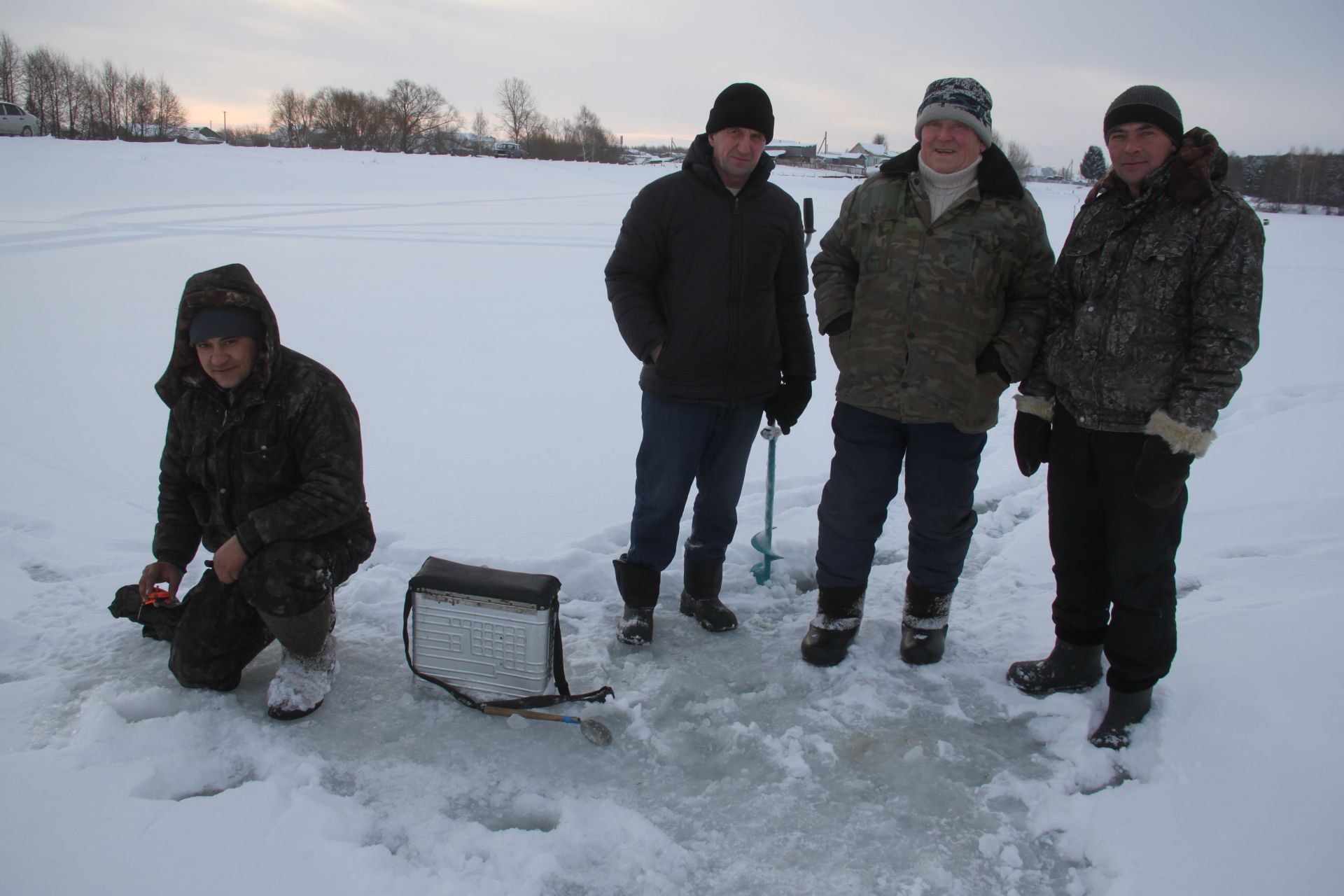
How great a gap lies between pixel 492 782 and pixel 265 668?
3.17ft

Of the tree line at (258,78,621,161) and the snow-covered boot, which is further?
the tree line at (258,78,621,161)

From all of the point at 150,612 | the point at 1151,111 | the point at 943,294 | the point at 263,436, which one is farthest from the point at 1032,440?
the point at 150,612

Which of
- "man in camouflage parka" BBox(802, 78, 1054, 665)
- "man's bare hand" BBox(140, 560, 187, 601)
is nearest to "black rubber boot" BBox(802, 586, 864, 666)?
"man in camouflage parka" BBox(802, 78, 1054, 665)

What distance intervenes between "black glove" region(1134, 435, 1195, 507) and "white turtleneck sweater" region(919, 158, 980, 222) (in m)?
0.89

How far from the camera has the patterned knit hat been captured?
92.8 inches

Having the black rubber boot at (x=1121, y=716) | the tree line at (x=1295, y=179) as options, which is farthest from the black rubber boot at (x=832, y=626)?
the tree line at (x=1295, y=179)

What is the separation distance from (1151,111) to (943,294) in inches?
26.8

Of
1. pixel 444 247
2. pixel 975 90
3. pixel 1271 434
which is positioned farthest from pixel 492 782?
pixel 444 247

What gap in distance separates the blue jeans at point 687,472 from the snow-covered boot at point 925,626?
693mm

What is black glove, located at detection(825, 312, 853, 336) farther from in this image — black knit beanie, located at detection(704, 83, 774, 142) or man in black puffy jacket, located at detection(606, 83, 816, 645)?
black knit beanie, located at detection(704, 83, 774, 142)

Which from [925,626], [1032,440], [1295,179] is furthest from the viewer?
[1295,179]

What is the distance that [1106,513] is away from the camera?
7.67ft

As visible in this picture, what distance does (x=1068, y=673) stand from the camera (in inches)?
102

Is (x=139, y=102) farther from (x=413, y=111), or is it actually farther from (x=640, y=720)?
(x=640, y=720)
